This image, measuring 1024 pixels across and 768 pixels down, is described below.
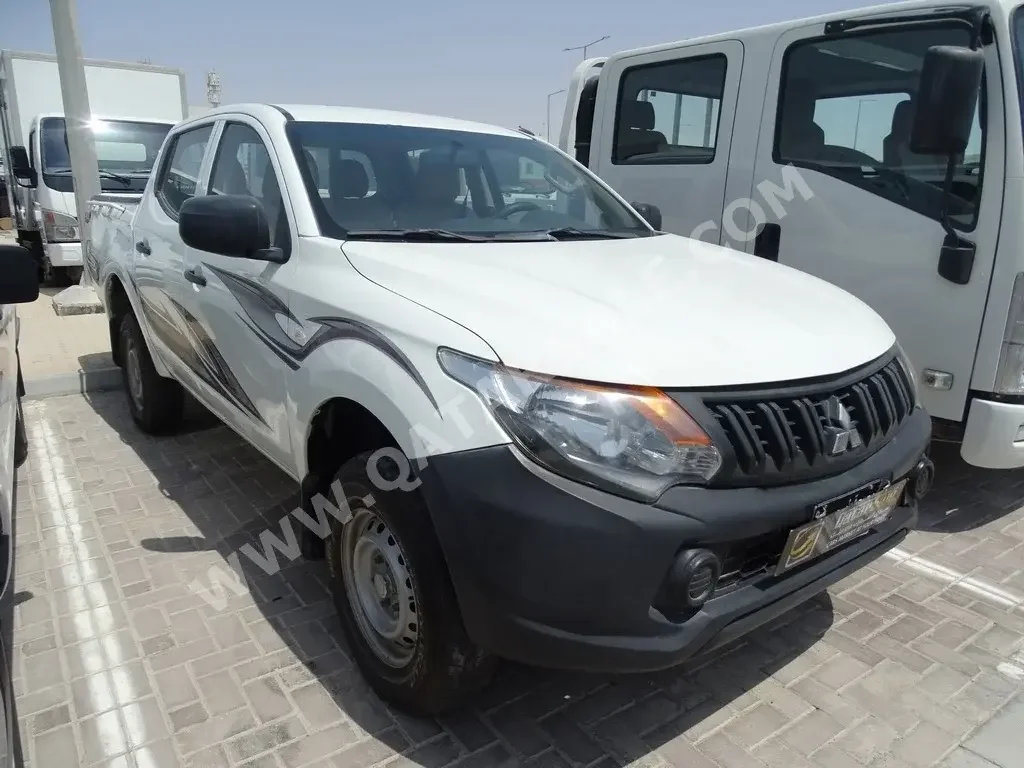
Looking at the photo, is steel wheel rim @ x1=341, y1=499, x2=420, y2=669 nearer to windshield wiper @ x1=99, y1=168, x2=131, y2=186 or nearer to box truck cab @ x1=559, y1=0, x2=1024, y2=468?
box truck cab @ x1=559, y1=0, x2=1024, y2=468

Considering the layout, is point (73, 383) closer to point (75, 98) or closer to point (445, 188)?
point (75, 98)

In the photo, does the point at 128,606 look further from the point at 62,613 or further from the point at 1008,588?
the point at 1008,588

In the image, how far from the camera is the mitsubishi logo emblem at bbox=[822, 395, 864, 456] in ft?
6.77

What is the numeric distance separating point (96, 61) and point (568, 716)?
1187 centimetres

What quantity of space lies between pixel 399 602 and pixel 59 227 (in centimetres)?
994

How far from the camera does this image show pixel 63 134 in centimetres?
1035

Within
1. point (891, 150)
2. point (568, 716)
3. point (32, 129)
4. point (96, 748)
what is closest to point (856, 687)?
point (568, 716)

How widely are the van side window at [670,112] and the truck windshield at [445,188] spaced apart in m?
1.47

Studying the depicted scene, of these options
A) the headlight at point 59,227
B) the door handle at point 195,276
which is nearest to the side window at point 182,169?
the door handle at point 195,276

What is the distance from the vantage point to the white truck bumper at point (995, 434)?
11.1 feet

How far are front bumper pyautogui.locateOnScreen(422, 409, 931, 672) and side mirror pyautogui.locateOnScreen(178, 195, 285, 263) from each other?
1.23 meters

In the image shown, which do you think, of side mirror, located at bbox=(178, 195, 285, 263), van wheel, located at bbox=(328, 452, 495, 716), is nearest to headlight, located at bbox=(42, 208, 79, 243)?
side mirror, located at bbox=(178, 195, 285, 263)

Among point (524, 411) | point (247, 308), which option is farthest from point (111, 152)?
point (524, 411)

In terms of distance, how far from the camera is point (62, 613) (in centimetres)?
290
